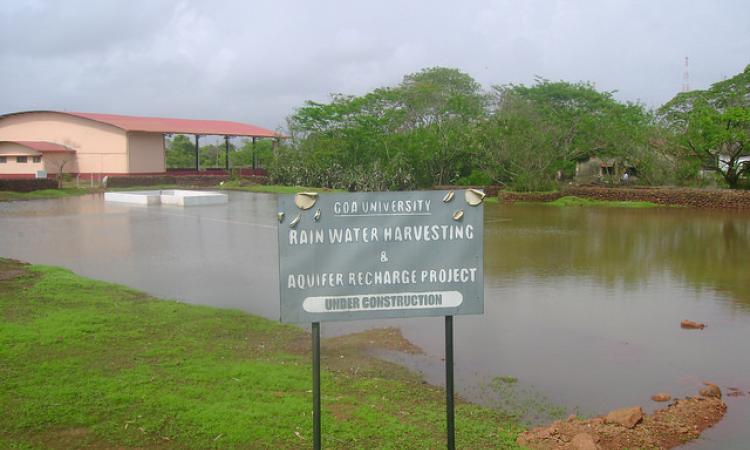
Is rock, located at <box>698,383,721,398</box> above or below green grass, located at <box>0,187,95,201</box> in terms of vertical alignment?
below

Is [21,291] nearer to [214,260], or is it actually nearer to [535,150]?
[214,260]

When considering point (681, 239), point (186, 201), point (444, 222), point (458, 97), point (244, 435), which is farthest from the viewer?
point (458, 97)

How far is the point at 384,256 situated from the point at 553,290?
6.69 meters

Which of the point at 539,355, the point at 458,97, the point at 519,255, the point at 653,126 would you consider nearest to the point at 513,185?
the point at 653,126

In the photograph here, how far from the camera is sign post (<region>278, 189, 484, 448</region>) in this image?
331 centimetres

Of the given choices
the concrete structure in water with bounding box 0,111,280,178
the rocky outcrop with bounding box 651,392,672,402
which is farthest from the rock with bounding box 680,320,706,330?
the concrete structure in water with bounding box 0,111,280,178

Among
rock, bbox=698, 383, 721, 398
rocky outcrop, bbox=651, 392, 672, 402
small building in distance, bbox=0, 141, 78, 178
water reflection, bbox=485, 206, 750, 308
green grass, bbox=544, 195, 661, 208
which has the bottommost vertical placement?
rocky outcrop, bbox=651, 392, 672, 402

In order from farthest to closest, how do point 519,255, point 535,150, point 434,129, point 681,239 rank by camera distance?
point 434,129, point 535,150, point 681,239, point 519,255

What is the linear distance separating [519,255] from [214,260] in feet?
19.1

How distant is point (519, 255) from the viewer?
1276 cm

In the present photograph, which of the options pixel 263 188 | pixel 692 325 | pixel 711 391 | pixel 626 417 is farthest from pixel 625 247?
pixel 263 188

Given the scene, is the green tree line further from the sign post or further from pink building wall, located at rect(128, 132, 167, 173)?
the sign post

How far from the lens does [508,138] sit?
2834 centimetres

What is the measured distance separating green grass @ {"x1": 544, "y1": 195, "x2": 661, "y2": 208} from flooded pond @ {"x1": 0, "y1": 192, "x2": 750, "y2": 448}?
3.83 m
